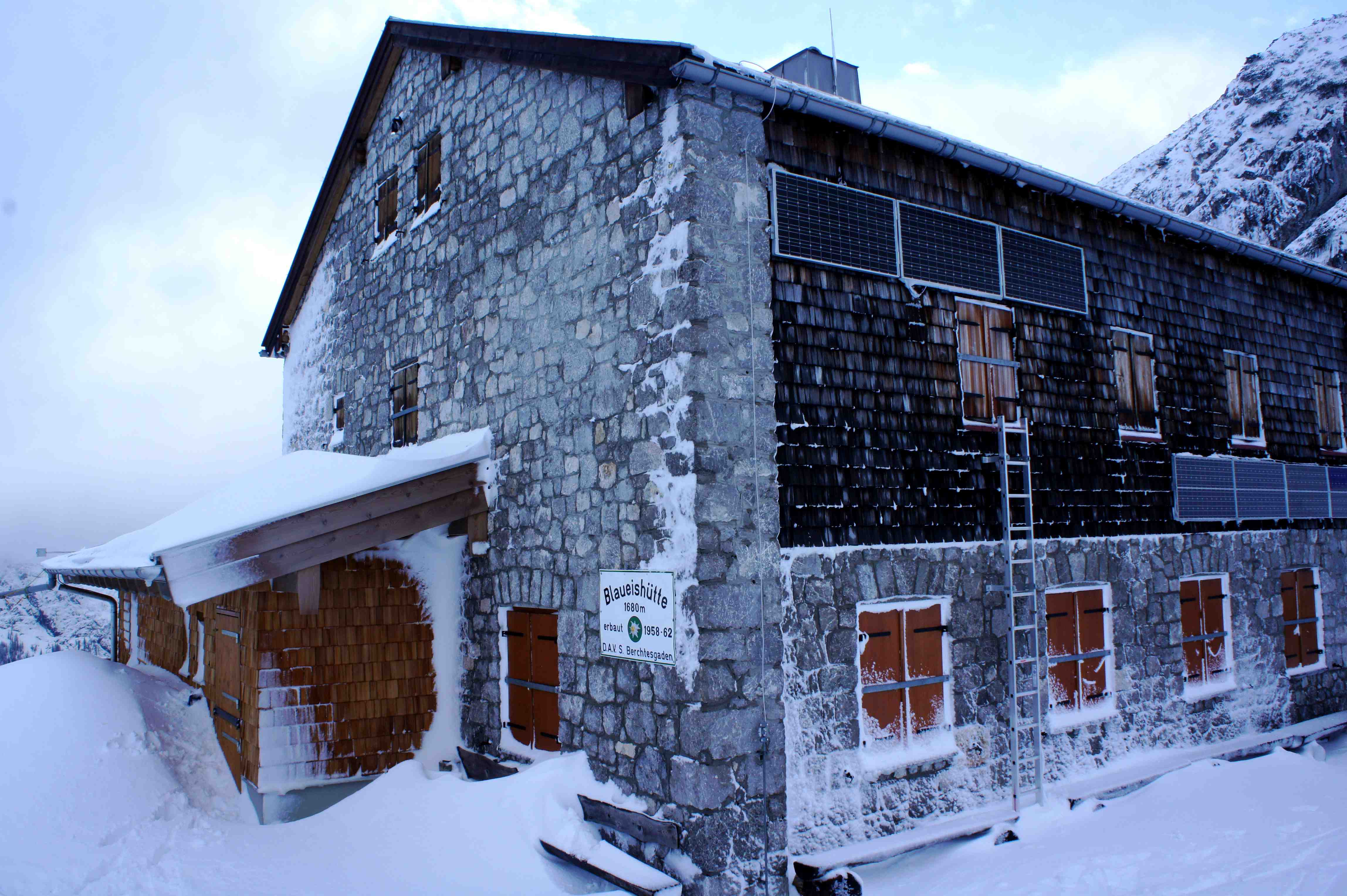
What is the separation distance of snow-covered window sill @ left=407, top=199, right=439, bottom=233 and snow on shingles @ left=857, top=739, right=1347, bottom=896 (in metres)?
7.52

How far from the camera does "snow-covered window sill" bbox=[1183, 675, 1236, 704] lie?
884 cm

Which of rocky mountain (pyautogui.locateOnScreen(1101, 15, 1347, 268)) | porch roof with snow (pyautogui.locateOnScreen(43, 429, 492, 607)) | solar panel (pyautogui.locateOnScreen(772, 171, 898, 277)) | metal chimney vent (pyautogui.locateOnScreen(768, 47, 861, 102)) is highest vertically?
rocky mountain (pyautogui.locateOnScreen(1101, 15, 1347, 268))

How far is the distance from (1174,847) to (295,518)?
6.79 m

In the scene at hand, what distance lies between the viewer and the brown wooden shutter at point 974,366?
753 cm

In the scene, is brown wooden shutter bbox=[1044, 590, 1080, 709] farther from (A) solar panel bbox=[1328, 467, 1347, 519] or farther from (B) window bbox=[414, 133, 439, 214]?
(B) window bbox=[414, 133, 439, 214]

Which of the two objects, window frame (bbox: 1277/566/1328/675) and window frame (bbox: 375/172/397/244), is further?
window frame (bbox: 375/172/397/244)

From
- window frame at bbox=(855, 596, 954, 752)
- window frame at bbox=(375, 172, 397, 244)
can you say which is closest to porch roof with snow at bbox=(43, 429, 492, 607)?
window frame at bbox=(375, 172, 397, 244)

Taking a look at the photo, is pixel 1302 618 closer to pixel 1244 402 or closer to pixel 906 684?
pixel 1244 402

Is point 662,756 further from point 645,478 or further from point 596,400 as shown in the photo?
point 596,400

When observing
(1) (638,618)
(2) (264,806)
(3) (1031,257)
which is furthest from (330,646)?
(3) (1031,257)

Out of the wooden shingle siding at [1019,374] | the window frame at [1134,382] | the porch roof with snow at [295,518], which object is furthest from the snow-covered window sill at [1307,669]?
the porch roof with snow at [295,518]

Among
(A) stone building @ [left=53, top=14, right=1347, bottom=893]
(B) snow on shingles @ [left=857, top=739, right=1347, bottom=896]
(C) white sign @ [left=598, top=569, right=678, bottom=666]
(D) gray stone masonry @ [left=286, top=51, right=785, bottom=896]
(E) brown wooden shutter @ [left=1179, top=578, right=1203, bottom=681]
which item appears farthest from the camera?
(E) brown wooden shutter @ [left=1179, top=578, right=1203, bottom=681]

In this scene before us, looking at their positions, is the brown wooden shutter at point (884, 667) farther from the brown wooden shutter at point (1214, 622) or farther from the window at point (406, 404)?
the window at point (406, 404)

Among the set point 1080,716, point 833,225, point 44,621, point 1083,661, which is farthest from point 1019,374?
point 44,621
